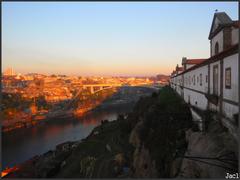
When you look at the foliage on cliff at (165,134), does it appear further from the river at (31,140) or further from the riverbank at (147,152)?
the river at (31,140)

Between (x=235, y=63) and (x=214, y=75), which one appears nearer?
(x=235, y=63)

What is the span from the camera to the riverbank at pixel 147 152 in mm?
5261

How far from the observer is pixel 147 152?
10.4m

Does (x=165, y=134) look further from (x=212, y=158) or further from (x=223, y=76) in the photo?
(x=212, y=158)

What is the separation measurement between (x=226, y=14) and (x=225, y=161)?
6.49 m

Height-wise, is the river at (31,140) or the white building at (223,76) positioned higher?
the white building at (223,76)

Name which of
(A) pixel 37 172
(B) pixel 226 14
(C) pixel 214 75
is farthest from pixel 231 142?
(A) pixel 37 172

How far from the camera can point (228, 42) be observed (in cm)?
690

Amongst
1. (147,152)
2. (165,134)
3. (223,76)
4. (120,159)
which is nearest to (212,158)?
(223,76)


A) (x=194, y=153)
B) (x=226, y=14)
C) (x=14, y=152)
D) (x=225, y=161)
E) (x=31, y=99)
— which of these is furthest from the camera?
(x=31, y=99)

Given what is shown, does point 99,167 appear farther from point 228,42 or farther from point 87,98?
point 87,98

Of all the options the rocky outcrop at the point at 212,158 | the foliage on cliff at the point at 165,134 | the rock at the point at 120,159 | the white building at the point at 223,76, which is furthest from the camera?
the rock at the point at 120,159

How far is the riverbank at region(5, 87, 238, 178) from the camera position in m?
5.26

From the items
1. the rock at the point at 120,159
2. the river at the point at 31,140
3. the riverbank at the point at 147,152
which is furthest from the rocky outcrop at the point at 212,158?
the river at the point at 31,140
